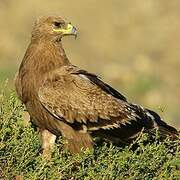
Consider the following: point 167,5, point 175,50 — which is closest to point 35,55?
point 175,50

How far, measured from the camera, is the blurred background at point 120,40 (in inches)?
864

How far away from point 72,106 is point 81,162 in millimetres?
1003

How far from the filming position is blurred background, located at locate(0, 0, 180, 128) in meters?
22.0

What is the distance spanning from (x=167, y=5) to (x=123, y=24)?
124 inches

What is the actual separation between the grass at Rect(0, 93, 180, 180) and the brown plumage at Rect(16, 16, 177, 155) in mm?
545

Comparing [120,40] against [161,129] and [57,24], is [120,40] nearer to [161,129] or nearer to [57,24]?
[57,24]

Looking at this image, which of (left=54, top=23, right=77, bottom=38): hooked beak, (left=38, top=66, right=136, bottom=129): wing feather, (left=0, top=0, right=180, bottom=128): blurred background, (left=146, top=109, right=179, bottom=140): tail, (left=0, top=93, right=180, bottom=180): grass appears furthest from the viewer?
(left=0, top=0, right=180, bottom=128): blurred background

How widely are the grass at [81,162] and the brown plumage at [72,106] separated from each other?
21.5 inches

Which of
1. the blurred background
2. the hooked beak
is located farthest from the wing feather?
the blurred background

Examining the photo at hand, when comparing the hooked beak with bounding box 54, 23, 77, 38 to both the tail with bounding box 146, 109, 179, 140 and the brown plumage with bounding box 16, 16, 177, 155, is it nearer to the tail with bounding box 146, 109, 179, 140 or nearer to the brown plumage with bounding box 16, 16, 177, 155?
the brown plumage with bounding box 16, 16, 177, 155

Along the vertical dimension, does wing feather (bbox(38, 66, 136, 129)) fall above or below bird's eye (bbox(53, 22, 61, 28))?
below

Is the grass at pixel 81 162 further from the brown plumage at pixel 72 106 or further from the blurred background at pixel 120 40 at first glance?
the blurred background at pixel 120 40

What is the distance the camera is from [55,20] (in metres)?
8.43

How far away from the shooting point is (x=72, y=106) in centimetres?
786
